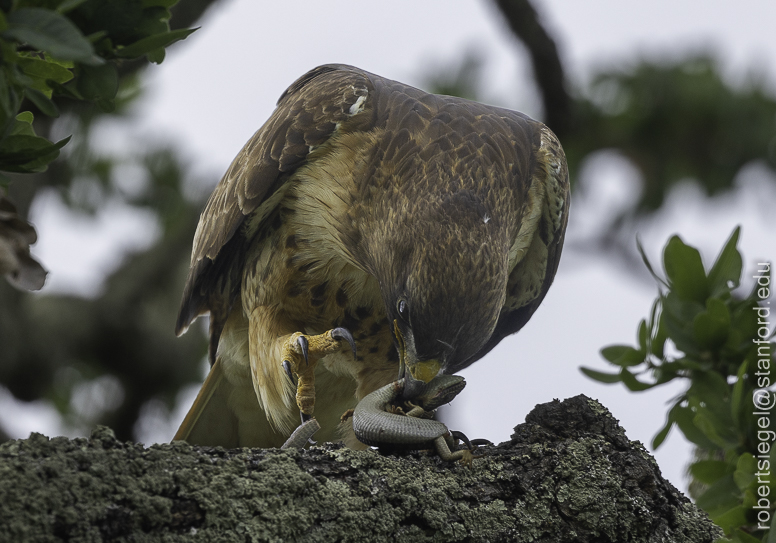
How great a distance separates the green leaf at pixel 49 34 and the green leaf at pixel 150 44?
281 millimetres

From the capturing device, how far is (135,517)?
6.52 ft

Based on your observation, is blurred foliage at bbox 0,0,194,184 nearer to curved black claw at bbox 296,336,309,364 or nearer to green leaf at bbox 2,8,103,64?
green leaf at bbox 2,8,103,64

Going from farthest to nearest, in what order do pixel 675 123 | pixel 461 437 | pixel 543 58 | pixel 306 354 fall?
pixel 675 123, pixel 543 58, pixel 306 354, pixel 461 437

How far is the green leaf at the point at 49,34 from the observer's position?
1.53 metres

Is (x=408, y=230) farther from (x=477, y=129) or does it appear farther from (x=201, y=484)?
(x=201, y=484)

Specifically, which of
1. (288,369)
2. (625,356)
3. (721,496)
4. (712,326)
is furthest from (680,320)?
(288,369)

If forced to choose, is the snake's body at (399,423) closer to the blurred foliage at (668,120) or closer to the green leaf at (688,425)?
the green leaf at (688,425)

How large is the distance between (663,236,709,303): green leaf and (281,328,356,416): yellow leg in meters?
1.56

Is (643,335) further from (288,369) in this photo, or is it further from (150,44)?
(150,44)

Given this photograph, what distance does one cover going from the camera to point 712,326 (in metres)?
3.02

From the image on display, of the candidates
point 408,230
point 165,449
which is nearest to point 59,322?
point 408,230

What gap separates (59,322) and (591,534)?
559cm

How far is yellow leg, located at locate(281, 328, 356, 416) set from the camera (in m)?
3.92

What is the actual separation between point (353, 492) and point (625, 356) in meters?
1.43
